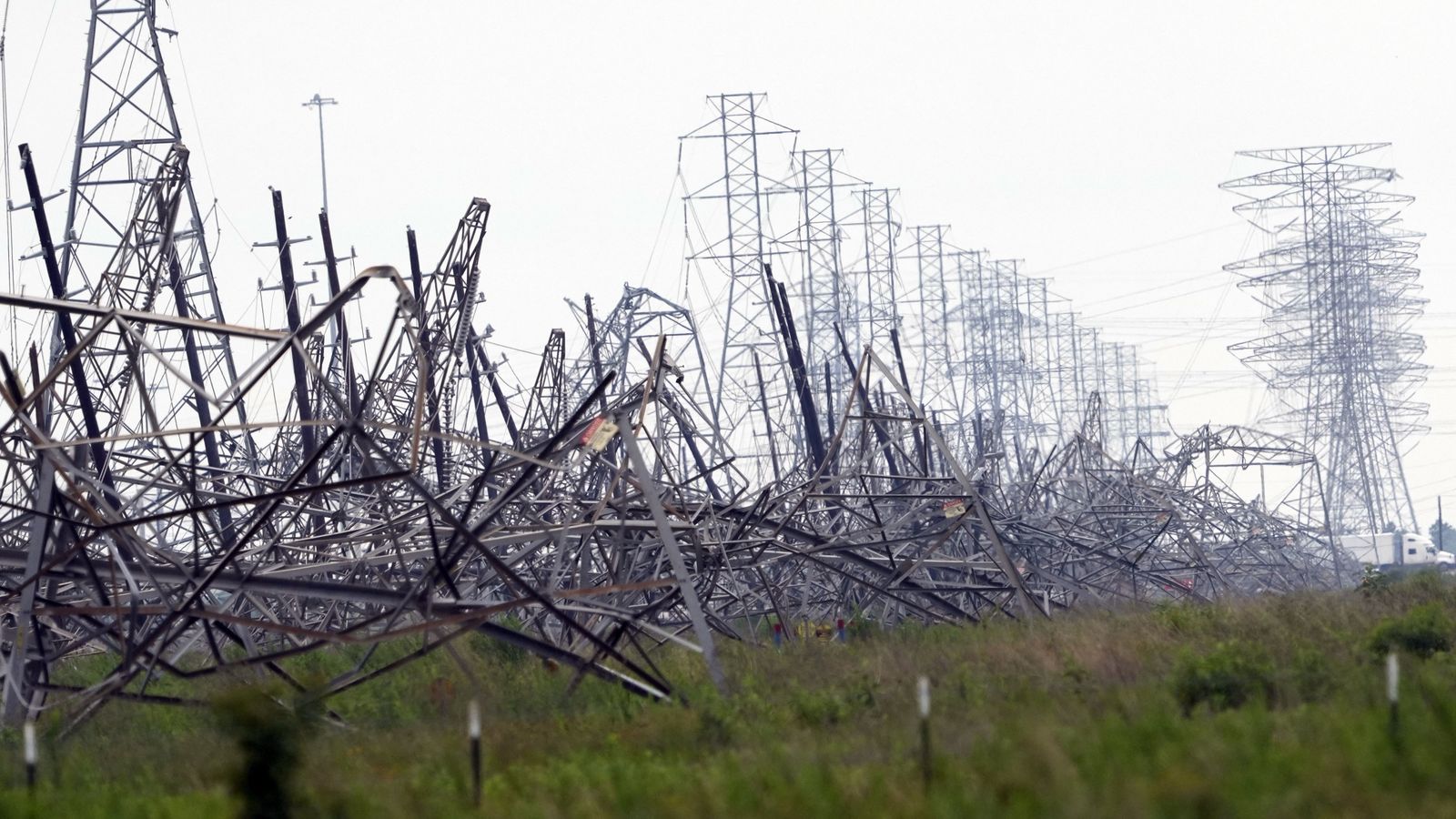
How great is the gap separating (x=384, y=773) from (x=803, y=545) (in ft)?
44.4

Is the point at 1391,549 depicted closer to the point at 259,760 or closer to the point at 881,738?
the point at 881,738

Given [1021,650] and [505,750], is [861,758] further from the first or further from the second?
[1021,650]

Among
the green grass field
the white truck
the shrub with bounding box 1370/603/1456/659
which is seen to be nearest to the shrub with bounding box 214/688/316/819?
the green grass field

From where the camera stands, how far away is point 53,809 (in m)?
11.7

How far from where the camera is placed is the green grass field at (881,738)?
990 centimetres

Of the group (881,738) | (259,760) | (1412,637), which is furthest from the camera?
(1412,637)

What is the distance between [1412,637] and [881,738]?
705 centimetres

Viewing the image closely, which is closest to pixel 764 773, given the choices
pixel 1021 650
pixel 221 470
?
pixel 1021 650

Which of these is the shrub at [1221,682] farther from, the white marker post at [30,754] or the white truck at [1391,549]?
the white truck at [1391,549]

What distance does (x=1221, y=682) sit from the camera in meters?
14.7

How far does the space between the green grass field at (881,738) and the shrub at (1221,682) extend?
0.02m

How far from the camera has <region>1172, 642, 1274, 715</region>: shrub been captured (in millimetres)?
14457

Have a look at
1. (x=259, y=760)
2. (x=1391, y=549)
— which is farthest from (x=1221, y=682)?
(x=1391, y=549)

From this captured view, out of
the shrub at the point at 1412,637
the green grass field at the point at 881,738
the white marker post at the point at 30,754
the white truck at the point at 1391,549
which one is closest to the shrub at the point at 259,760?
the green grass field at the point at 881,738
